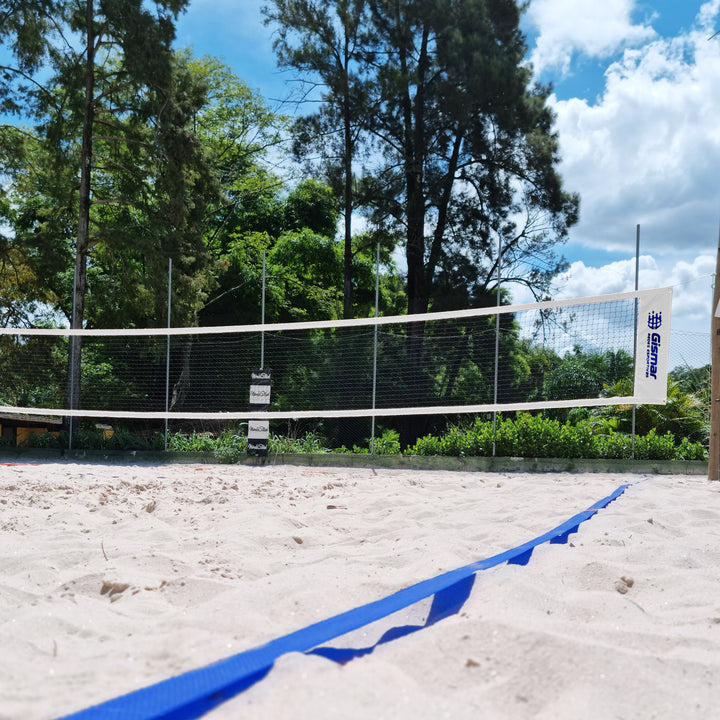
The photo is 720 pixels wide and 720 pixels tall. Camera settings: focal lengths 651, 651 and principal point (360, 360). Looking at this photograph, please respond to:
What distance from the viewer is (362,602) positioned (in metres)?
1.73

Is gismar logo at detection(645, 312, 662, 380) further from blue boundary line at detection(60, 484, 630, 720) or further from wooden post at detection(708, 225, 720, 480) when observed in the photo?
blue boundary line at detection(60, 484, 630, 720)

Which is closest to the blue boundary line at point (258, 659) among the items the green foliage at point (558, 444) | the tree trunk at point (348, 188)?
the green foliage at point (558, 444)

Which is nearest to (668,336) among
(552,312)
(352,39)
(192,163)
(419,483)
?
(419,483)

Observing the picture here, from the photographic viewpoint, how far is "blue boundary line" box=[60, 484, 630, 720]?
100cm

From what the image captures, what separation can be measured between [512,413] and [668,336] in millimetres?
3097

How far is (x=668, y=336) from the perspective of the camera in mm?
6215

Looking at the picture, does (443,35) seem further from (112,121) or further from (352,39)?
(112,121)

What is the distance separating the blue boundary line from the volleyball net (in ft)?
15.6

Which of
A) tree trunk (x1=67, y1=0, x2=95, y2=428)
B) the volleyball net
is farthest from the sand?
tree trunk (x1=67, y1=0, x2=95, y2=428)

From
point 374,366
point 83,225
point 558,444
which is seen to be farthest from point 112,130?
point 558,444

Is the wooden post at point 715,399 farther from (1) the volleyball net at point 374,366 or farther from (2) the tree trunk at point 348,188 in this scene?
(2) the tree trunk at point 348,188

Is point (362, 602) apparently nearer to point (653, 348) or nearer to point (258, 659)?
point (258, 659)

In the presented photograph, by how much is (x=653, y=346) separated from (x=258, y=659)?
234 inches

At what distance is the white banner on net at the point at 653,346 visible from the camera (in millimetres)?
6172
